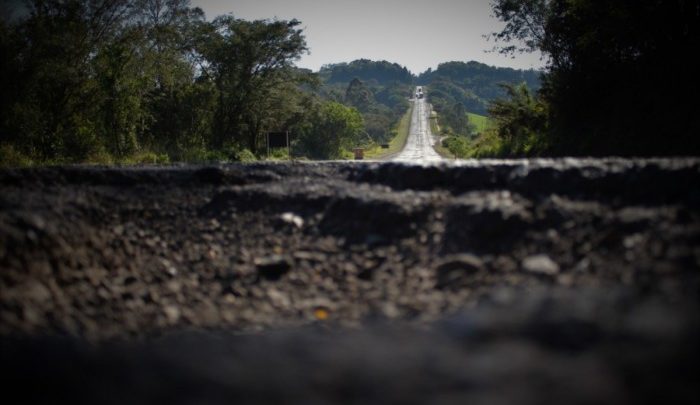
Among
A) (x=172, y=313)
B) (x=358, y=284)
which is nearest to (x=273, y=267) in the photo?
(x=358, y=284)

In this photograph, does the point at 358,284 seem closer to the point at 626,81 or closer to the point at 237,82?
the point at 626,81

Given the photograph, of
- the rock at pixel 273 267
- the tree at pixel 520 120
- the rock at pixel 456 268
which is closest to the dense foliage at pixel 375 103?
the tree at pixel 520 120

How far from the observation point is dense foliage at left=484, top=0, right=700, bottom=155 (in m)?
8.04

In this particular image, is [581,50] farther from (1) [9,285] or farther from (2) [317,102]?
(2) [317,102]

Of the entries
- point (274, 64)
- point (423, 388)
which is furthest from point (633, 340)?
point (274, 64)

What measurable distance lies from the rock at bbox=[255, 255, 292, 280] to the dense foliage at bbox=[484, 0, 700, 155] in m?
7.59

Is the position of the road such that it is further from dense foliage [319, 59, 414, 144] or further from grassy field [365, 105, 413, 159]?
dense foliage [319, 59, 414, 144]

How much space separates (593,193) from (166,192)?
3936mm

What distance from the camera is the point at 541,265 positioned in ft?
7.06

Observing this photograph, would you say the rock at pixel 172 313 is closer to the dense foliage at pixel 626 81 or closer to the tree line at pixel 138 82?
the dense foliage at pixel 626 81

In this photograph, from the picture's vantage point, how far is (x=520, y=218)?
8.63 feet

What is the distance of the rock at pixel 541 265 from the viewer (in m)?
2.09

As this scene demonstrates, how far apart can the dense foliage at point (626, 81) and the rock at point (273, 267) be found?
7588 mm

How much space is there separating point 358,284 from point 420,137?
3350 inches
